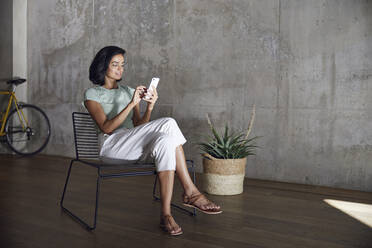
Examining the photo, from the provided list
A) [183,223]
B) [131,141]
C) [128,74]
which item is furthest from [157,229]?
[128,74]

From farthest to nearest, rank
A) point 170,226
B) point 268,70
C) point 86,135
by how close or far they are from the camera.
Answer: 1. point 268,70
2. point 86,135
3. point 170,226

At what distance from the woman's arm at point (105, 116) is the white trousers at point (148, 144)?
70mm

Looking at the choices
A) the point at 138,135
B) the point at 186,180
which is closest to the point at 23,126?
the point at 138,135

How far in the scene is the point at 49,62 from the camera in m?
5.72

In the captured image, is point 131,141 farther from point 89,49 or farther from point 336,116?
point 89,49

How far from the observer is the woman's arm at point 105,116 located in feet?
8.30

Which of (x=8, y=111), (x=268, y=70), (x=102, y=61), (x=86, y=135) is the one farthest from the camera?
(x=8, y=111)

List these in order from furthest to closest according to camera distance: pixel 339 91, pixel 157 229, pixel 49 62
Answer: pixel 49 62 < pixel 339 91 < pixel 157 229

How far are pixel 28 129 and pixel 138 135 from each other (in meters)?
3.70

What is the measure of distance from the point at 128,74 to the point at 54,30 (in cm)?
150

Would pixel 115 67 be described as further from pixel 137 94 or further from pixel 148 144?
pixel 148 144

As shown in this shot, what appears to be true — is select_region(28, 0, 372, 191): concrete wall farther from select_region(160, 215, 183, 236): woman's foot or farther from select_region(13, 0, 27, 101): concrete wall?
select_region(160, 215, 183, 236): woman's foot

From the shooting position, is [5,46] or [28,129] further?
[5,46]

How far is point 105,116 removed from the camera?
265 centimetres
